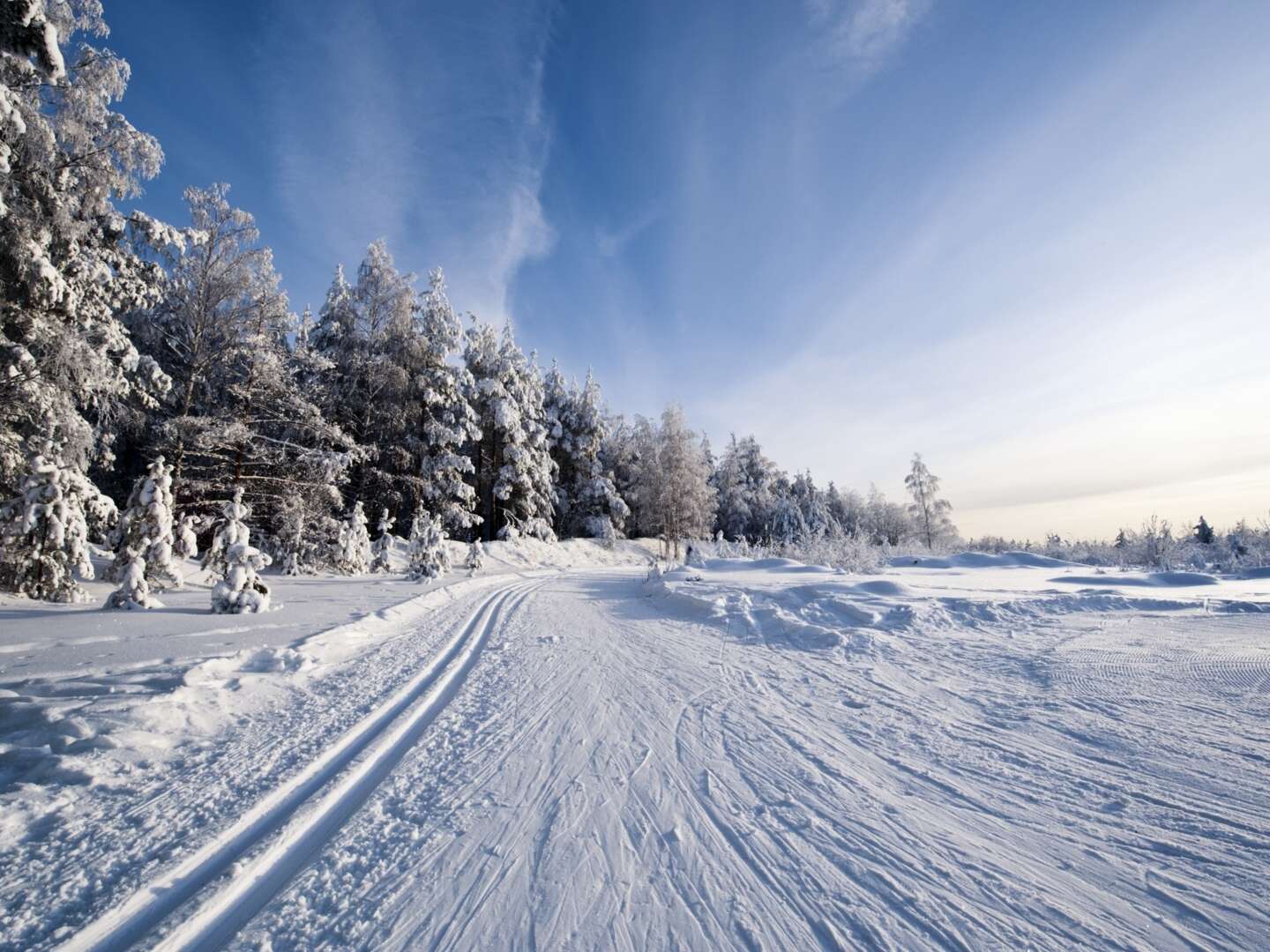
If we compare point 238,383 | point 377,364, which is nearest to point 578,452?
point 377,364

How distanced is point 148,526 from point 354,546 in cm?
790

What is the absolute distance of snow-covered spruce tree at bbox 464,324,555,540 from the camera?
27.2 meters

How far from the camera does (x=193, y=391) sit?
1441cm

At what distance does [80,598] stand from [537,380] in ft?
89.9

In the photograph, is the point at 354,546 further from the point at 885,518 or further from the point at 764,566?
the point at 885,518

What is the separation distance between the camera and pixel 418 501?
21250mm

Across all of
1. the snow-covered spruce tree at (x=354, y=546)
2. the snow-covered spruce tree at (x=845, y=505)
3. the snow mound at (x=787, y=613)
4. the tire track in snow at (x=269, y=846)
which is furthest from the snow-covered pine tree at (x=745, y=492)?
the tire track in snow at (x=269, y=846)

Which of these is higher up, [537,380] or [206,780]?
[537,380]

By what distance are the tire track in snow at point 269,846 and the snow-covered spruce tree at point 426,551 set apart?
1113 centimetres

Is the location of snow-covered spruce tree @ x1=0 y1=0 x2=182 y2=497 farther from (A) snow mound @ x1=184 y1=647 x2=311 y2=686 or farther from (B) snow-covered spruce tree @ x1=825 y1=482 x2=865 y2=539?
(B) snow-covered spruce tree @ x1=825 y1=482 x2=865 y2=539

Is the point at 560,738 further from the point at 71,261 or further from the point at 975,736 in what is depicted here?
the point at 71,261

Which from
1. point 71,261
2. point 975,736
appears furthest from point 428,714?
point 71,261

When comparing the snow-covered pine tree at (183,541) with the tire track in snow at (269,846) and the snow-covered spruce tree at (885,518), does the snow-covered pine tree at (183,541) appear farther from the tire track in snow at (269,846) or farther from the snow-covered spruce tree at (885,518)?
the snow-covered spruce tree at (885,518)

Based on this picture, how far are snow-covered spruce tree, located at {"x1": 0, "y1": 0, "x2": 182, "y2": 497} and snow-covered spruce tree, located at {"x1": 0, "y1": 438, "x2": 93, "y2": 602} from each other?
90 cm
